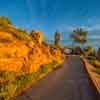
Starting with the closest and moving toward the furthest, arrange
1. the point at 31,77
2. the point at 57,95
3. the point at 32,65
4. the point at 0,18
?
the point at 57,95
the point at 31,77
the point at 32,65
the point at 0,18

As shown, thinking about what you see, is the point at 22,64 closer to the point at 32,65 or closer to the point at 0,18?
the point at 32,65

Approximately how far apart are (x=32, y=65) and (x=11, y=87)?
9.18 metres

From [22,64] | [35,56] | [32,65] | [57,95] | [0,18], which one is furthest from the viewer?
[0,18]

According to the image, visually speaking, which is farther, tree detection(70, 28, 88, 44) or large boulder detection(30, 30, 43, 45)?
tree detection(70, 28, 88, 44)

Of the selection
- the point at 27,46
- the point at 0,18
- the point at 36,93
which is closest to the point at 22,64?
the point at 27,46

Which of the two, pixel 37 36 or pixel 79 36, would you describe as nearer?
pixel 37 36

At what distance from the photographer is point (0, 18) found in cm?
2870

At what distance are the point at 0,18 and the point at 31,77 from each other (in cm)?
1228

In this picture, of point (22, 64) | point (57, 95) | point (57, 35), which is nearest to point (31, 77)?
point (22, 64)

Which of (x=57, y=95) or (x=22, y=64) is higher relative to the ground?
(x=22, y=64)

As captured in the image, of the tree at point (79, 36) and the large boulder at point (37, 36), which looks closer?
the large boulder at point (37, 36)

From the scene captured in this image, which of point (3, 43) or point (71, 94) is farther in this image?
point (3, 43)

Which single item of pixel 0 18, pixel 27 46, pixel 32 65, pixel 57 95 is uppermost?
pixel 0 18

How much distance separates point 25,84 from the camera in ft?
54.6
